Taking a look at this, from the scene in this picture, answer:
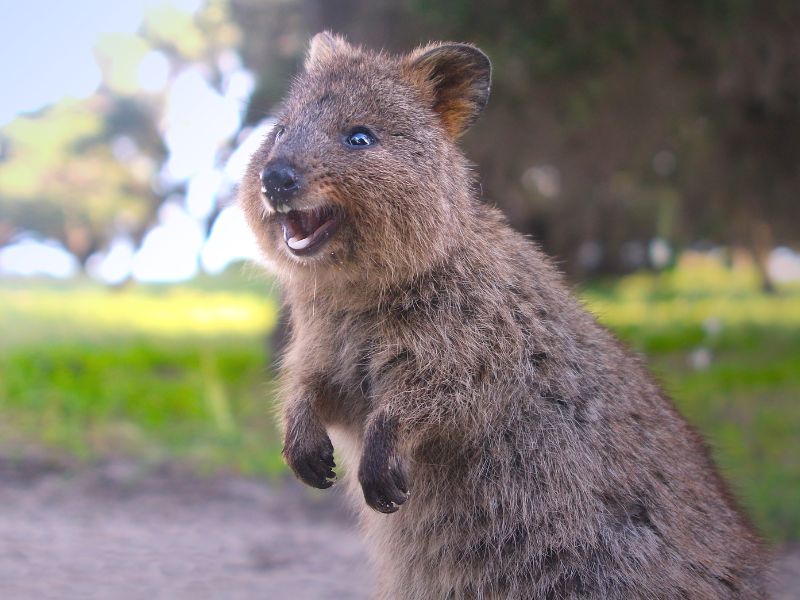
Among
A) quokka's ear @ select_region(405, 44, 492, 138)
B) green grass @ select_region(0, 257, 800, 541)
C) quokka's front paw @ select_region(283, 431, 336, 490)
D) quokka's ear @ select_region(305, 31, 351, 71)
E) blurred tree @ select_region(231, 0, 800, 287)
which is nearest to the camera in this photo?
quokka's front paw @ select_region(283, 431, 336, 490)

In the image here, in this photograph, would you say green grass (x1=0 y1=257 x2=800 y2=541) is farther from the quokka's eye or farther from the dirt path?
the quokka's eye

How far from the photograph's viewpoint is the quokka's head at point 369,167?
3.04m

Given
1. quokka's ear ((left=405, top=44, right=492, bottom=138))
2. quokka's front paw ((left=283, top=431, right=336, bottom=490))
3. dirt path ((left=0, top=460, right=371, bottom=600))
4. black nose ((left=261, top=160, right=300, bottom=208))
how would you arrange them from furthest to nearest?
dirt path ((left=0, top=460, right=371, bottom=600)), quokka's ear ((left=405, top=44, right=492, bottom=138)), quokka's front paw ((left=283, top=431, right=336, bottom=490)), black nose ((left=261, top=160, right=300, bottom=208))

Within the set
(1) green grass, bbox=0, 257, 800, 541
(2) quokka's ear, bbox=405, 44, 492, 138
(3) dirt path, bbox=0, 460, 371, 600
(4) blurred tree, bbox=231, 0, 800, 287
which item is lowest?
(3) dirt path, bbox=0, 460, 371, 600

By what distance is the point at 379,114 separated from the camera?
3.27 m

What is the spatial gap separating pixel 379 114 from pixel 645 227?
15.9 meters

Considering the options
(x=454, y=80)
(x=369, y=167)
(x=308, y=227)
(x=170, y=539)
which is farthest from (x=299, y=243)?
(x=170, y=539)

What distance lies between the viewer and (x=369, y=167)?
10.2 ft

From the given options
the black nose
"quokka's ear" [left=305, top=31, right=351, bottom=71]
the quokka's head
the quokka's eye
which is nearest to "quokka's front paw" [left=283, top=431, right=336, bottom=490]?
the quokka's head

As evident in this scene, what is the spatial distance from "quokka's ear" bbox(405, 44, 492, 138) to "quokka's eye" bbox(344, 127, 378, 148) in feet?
1.24

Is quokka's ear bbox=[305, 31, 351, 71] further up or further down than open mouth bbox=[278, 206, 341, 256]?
further up

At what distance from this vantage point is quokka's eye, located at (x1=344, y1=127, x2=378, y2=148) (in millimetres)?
3174

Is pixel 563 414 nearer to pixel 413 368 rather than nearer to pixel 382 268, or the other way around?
pixel 413 368

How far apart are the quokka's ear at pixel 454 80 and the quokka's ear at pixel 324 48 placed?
15.4 inches
